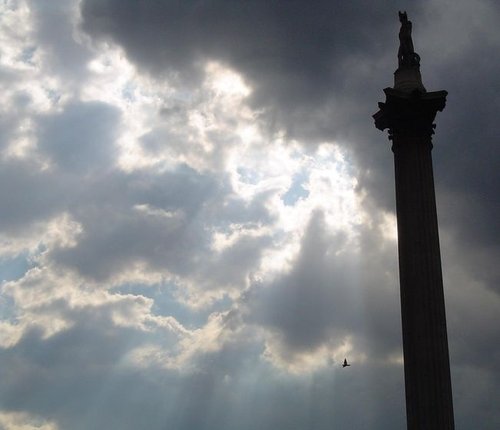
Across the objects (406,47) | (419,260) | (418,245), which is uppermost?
(406,47)

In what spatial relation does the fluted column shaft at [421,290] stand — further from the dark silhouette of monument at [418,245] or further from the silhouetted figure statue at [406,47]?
the silhouetted figure statue at [406,47]

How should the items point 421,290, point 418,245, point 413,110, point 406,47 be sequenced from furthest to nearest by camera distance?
point 406,47 → point 413,110 → point 418,245 → point 421,290

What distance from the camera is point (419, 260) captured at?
40531 mm

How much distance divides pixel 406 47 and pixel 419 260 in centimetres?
1651

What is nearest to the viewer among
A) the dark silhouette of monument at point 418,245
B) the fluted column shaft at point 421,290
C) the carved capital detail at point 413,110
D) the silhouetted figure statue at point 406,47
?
the fluted column shaft at point 421,290

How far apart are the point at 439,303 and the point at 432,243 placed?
146 inches

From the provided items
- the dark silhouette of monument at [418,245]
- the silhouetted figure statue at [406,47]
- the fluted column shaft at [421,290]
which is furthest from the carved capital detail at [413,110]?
the silhouetted figure statue at [406,47]

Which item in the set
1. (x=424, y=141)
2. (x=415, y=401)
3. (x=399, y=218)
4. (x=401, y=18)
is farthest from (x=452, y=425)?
(x=401, y=18)

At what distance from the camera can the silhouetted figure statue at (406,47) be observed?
156 ft

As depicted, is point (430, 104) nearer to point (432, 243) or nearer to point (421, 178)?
point (421, 178)

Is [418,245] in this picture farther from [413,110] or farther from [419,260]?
[413,110]

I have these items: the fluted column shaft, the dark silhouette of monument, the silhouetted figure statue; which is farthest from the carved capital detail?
the silhouetted figure statue

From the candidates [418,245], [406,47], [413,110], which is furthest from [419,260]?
[406,47]

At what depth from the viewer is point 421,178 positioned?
42.6 metres
